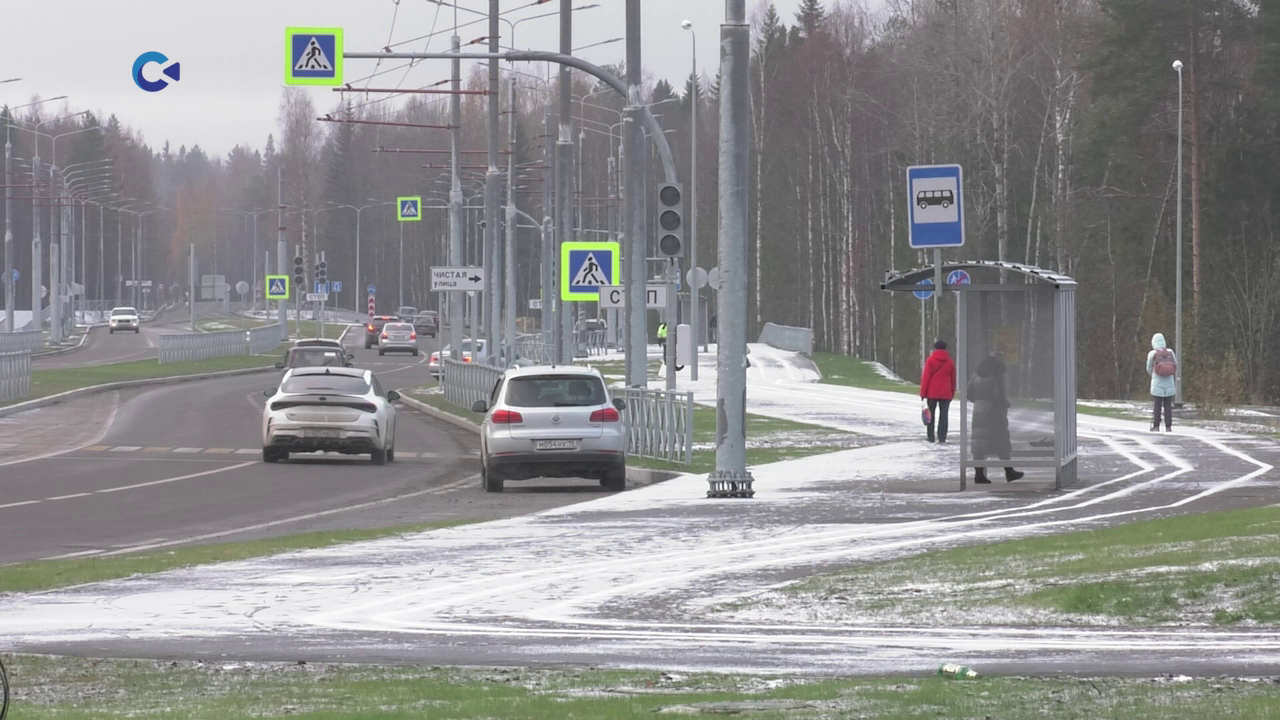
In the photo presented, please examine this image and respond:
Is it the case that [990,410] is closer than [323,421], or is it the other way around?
[990,410]

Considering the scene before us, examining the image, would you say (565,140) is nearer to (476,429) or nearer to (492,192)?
(476,429)

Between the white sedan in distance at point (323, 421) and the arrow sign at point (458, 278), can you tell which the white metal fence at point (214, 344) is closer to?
the arrow sign at point (458, 278)

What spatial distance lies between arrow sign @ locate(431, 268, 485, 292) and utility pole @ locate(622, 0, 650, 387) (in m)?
14.7

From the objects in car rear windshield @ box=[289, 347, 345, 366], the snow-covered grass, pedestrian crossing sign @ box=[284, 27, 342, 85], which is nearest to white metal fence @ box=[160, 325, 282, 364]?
car rear windshield @ box=[289, 347, 345, 366]

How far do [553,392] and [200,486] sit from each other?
440 cm

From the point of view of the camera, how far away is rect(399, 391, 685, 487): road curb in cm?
2673

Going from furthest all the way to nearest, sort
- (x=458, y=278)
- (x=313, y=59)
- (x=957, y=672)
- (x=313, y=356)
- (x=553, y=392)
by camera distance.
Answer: (x=313, y=356) < (x=458, y=278) < (x=313, y=59) < (x=553, y=392) < (x=957, y=672)

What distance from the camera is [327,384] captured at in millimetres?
30281

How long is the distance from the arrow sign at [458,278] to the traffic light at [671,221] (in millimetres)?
21144

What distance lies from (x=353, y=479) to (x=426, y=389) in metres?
32.7

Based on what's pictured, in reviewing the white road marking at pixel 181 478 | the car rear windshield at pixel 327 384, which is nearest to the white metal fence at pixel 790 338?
the car rear windshield at pixel 327 384

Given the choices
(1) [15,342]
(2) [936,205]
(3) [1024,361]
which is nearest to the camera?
(2) [936,205]

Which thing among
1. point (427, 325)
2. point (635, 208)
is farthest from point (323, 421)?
point (427, 325)

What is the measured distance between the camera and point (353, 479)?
2698 centimetres
